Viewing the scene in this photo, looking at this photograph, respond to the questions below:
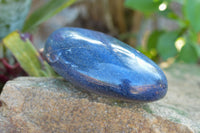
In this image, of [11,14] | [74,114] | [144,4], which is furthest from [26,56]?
[144,4]

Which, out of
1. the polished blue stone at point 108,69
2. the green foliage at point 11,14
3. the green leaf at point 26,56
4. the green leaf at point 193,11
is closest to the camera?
the polished blue stone at point 108,69

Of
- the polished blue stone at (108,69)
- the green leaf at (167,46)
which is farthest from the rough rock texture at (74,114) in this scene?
the green leaf at (167,46)

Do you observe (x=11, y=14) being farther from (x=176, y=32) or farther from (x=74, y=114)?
(x=176, y=32)

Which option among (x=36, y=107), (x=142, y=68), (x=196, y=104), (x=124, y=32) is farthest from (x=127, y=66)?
(x=124, y=32)

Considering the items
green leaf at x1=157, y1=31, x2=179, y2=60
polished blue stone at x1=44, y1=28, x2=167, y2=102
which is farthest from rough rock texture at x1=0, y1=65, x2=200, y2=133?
green leaf at x1=157, y1=31, x2=179, y2=60

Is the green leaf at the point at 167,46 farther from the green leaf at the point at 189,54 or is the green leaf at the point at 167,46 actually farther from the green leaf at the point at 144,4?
the green leaf at the point at 144,4

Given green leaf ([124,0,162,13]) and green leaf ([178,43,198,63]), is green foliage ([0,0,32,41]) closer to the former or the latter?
green leaf ([124,0,162,13])
